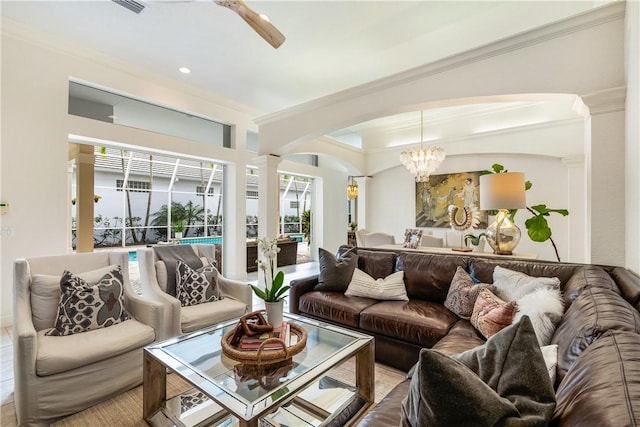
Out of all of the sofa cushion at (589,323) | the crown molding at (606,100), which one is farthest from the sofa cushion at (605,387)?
the crown molding at (606,100)

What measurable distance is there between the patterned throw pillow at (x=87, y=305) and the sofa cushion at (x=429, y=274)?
→ 8.21ft

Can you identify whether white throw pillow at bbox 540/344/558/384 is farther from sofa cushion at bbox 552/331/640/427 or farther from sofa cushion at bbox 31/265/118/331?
sofa cushion at bbox 31/265/118/331

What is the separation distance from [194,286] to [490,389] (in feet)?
8.38

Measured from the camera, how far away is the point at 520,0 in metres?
3.05

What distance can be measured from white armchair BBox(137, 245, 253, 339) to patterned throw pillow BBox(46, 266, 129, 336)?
1.03ft

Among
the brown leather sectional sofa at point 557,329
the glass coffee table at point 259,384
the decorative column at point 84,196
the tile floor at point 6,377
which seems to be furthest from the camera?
the decorative column at point 84,196

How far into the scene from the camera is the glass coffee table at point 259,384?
56.5 inches

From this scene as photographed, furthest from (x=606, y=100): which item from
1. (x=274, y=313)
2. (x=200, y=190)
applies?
(x=200, y=190)

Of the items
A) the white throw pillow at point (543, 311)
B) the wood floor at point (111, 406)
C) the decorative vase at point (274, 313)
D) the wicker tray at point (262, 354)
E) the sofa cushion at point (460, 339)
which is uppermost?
the white throw pillow at point (543, 311)

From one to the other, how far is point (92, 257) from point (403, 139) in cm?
623

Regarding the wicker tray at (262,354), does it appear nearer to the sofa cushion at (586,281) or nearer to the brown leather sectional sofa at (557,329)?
the brown leather sectional sofa at (557,329)

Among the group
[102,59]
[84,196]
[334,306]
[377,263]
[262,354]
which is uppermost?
[102,59]

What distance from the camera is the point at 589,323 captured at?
3.78 ft

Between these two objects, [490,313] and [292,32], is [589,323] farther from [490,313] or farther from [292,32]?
[292,32]
